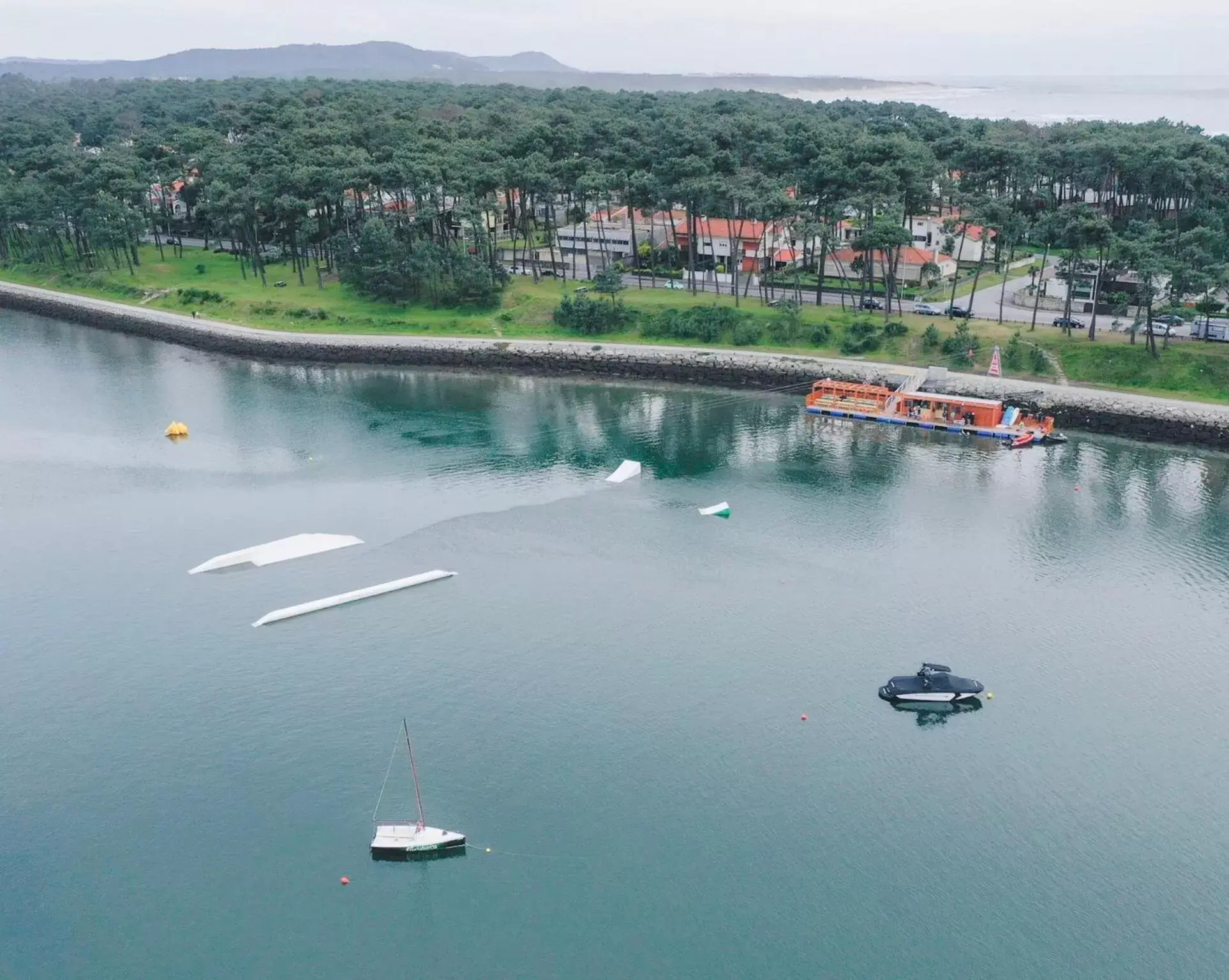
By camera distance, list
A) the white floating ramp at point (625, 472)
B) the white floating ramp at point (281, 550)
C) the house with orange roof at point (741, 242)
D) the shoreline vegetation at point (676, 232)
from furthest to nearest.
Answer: the house with orange roof at point (741, 242) < the shoreline vegetation at point (676, 232) < the white floating ramp at point (625, 472) < the white floating ramp at point (281, 550)

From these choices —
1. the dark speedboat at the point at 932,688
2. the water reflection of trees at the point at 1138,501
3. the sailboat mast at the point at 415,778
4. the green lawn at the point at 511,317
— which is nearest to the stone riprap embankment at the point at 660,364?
the green lawn at the point at 511,317

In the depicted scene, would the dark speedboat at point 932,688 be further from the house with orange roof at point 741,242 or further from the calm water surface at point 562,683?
the house with orange roof at point 741,242

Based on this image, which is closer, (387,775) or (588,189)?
(387,775)

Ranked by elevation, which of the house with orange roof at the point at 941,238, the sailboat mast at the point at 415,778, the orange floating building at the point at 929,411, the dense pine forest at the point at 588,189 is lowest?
the sailboat mast at the point at 415,778

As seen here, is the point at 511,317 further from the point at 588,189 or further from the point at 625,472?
the point at 625,472

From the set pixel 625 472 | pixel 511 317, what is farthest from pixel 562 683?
pixel 511 317

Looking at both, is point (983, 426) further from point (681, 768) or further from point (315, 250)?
point (315, 250)

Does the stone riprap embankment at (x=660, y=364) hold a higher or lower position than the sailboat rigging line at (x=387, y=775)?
higher
